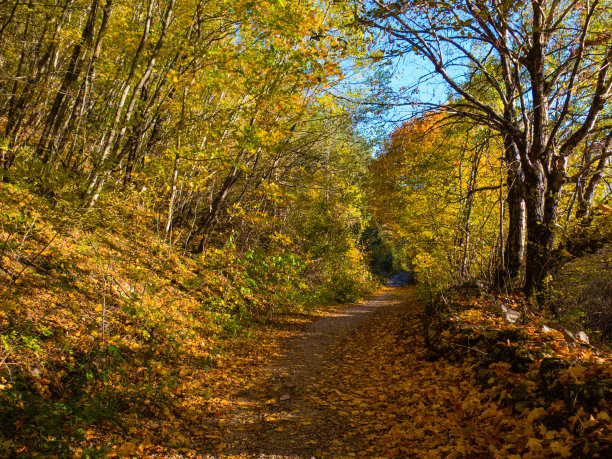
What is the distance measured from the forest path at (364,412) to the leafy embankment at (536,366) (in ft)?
0.77

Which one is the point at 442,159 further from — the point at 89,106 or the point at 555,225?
the point at 89,106

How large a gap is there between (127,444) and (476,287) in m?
6.96

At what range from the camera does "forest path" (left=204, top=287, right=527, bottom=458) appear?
3.27 metres

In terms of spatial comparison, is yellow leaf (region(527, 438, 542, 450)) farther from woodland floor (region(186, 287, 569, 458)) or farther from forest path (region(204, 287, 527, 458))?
forest path (region(204, 287, 527, 458))

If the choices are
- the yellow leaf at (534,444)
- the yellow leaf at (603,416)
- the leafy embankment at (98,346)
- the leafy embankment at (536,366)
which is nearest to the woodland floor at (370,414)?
the yellow leaf at (534,444)

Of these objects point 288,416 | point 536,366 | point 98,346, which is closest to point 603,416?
point 536,366

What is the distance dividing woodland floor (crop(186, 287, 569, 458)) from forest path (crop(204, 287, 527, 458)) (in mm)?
11

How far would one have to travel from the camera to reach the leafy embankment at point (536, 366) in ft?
8.29

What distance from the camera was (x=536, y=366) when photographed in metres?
3.65

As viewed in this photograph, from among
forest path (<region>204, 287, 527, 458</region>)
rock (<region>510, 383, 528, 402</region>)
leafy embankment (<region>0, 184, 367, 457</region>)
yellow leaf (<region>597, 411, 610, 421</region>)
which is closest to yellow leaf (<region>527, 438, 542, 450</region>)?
forest path (<region>204, 287, 527, 458</region>)

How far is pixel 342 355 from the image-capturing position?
6.81 m

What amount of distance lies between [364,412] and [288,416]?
3.23 ft

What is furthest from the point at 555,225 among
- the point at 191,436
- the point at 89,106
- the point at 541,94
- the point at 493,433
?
the point at 89,106

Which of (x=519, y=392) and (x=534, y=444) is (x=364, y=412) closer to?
(x=519, y=392)
